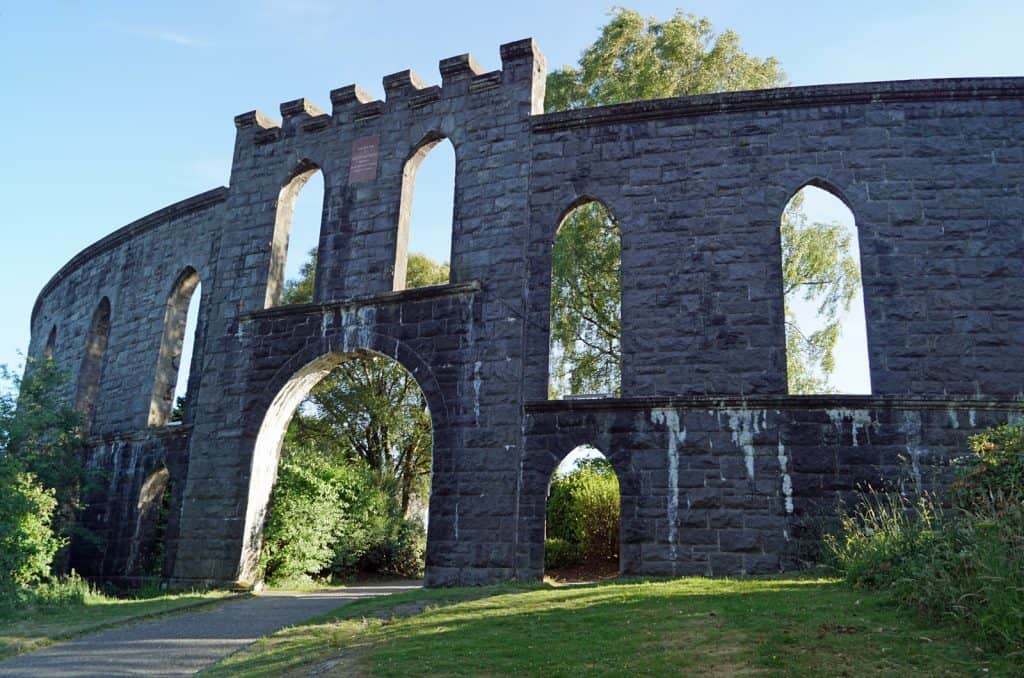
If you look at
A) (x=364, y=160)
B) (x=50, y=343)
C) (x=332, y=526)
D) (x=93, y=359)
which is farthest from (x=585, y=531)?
(x=50, y=343)

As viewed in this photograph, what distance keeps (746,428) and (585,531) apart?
5.33m

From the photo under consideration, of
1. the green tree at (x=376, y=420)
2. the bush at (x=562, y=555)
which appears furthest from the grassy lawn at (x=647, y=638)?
the green tree at (x=376, y=420)

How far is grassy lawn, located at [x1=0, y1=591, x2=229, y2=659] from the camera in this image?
28.3 ft

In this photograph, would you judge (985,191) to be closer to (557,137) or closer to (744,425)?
(744,425)

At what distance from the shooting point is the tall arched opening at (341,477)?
1303cm

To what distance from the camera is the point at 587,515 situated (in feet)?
49.3

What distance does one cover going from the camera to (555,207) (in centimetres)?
1209

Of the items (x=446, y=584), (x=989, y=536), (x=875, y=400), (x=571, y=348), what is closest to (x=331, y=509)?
(x=446, y=584)

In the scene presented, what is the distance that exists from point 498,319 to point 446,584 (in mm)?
3568

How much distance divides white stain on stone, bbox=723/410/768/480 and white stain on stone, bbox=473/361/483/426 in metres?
3.29

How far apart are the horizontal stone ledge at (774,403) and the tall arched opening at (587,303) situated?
787cm

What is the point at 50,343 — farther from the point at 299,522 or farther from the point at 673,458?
the point at 673,458

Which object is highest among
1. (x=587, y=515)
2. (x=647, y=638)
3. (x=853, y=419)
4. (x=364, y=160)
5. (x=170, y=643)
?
(x=364, y=160)

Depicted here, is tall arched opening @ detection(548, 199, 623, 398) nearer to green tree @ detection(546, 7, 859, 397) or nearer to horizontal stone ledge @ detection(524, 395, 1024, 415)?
green tree @ detection(546, 7, 859, 397)
